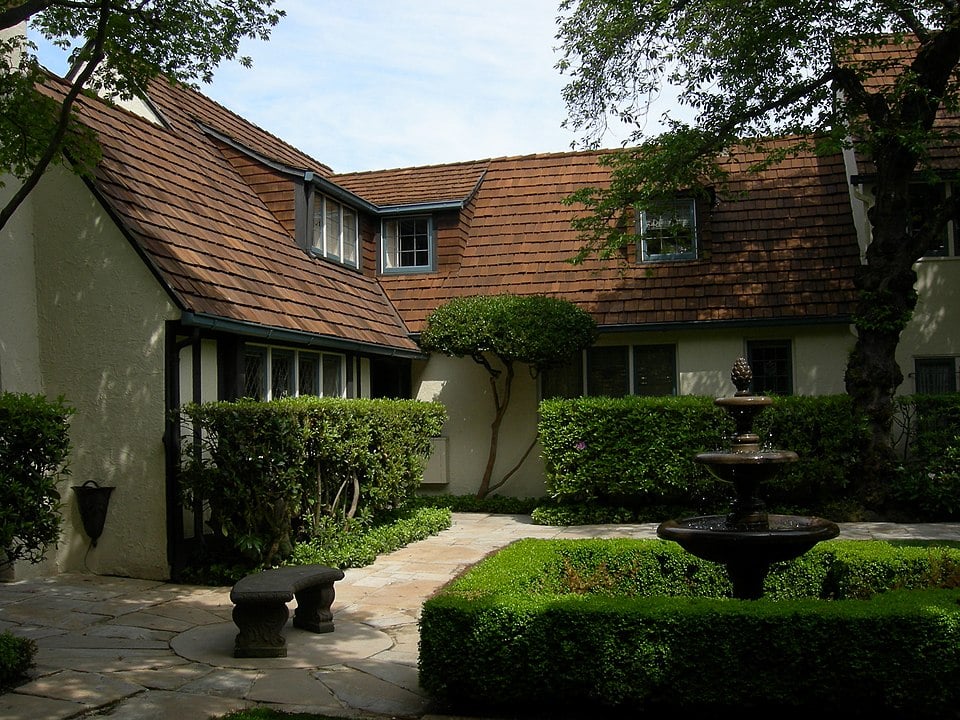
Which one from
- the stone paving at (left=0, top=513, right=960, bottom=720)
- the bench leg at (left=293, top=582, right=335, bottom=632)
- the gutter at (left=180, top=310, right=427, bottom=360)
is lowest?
the stone paving at (left=0, top=513, right=960, bottom=720)

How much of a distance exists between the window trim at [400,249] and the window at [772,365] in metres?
6.71

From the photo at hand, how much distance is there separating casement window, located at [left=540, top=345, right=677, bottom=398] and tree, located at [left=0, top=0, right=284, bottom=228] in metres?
8.67

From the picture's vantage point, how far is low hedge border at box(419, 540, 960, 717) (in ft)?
17.3

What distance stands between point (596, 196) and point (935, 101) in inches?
268

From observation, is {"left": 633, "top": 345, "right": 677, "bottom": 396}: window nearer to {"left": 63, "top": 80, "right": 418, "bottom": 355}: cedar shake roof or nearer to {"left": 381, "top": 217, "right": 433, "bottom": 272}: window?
{"left": 63, "top": 80, "right": 418, "bottom": 355}: cedar shake roof

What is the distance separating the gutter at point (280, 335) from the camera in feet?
31.9

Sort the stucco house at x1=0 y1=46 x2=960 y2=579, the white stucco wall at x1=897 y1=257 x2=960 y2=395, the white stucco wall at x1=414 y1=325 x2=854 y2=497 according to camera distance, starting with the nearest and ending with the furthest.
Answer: the stucco house at x1=0 y1=46 x2=960 y2=579 → the white stucco wall at x1=897 y1=257 x2=960 y2=395 → the white stucco wall at x1=414 y1=325 x2=854 y2=497

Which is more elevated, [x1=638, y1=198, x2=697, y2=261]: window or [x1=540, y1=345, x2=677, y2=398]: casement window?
[x1=638, y1=198, x2=697, y2=261]: window

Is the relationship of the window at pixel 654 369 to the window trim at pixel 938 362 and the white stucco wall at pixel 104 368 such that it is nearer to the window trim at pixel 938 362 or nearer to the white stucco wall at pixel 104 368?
the window trim at pixel 938 362

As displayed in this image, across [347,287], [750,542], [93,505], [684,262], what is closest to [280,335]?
[93,505]

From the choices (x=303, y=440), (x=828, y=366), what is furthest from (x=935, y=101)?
(x=303, y=440)

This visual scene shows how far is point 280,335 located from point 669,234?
8408 millimetres

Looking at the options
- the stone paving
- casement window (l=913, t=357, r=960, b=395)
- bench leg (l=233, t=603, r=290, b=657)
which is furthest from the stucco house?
bench leg (l=233, t=603, r=290, b=657)

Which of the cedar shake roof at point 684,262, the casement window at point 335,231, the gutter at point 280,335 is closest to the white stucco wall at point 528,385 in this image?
the cedar shake roof at point 684,262
